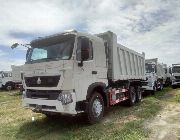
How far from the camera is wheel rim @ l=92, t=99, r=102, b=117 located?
926 cm

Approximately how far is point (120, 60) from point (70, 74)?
165 inches

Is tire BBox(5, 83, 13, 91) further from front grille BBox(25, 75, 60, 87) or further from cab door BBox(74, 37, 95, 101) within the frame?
cab door BBox(74, 37, 95, 101)

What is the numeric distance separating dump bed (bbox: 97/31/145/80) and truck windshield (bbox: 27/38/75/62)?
2.60 metres

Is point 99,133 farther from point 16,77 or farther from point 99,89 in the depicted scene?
point 16,77

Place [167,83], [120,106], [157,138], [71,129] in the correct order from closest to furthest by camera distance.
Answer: [157,138] < [71,129] < [120,106] < [167,83]

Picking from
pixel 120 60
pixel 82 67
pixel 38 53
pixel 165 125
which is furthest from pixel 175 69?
pixel 38 53

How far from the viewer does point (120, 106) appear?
13.8 metres

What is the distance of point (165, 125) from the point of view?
9.11 meters

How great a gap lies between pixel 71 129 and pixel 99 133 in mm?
1124

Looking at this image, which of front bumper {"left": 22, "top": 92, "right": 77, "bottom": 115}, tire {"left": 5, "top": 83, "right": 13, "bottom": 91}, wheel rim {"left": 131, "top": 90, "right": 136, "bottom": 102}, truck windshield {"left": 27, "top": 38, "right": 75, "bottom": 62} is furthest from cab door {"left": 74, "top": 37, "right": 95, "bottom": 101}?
tire {"left": 5, "top": 83, "right": 13, "bottom": 91}

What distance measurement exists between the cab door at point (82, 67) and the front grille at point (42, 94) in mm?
692

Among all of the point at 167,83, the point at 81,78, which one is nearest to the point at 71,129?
the point at 81,78

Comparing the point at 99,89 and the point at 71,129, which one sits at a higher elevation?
the point at 99,89

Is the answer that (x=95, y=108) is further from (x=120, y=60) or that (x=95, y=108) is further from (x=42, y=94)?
(x=120, y=60)
